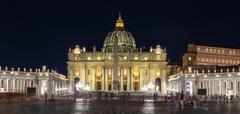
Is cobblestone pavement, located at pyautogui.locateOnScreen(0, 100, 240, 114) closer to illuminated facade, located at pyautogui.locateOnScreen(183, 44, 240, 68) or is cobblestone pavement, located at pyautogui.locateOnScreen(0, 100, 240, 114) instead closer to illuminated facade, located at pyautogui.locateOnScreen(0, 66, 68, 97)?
illuminated facade, located at pyautogui.locateOnScreen(0, 66, 68, 97)

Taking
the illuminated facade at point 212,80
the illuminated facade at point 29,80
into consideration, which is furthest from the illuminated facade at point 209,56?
the illuminated facade at point 29,80

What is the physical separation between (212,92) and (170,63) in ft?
231

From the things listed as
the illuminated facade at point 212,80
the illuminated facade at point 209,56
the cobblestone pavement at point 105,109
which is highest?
the illuminated facade at point 209,56

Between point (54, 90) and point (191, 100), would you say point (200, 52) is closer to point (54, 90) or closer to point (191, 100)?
point (54, 90)

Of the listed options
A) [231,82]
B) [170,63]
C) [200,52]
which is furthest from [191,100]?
[170,63]

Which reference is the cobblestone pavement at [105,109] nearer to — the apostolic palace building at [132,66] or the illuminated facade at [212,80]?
the illuminated facade at [212,80]

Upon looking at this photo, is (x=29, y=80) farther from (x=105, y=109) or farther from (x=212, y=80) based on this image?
(x=105, y=109)

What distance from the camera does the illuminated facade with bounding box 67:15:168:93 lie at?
179875 millimetres

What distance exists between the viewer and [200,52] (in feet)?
515

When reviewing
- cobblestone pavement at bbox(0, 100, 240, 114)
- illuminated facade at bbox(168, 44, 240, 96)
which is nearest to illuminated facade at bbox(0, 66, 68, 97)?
illuminated facade at bbox(168, 44, 240, 96)

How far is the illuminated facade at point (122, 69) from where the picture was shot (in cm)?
17988

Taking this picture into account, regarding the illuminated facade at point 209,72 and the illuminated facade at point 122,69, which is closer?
the illuminated facade at point 209,72

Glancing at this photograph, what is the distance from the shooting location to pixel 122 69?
→ 594ft

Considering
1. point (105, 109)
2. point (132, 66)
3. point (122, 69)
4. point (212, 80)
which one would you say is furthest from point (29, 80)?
point (105, 109)
